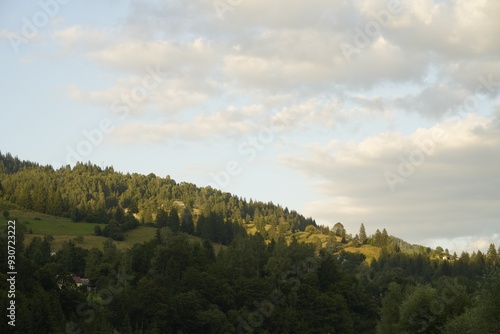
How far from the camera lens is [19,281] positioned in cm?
8700

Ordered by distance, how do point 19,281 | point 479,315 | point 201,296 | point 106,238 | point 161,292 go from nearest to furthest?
1. point 479,315
2. point 19,281
3. point 161,292
4. point 201,296
5. point 106,238

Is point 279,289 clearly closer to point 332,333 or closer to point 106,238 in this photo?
point 332,333

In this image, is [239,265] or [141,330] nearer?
[141,330]

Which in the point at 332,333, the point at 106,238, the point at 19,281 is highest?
the point at 106,238

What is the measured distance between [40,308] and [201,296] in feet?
121

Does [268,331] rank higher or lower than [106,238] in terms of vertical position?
lower

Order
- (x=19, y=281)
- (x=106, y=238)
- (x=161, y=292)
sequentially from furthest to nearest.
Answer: (x=106, y=238) → (x=161, y=292) → (x=19, y=281)

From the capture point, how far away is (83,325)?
3204 inches

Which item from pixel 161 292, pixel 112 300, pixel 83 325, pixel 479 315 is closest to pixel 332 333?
pixel 161 292

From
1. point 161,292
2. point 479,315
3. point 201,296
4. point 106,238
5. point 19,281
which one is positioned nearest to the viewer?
point 479,315

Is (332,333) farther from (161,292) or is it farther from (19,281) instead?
(19,281)

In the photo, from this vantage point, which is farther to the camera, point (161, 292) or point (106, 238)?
point (106, 238)

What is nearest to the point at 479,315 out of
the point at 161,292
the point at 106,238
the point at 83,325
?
the point at 83,325

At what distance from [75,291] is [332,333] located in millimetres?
55929
